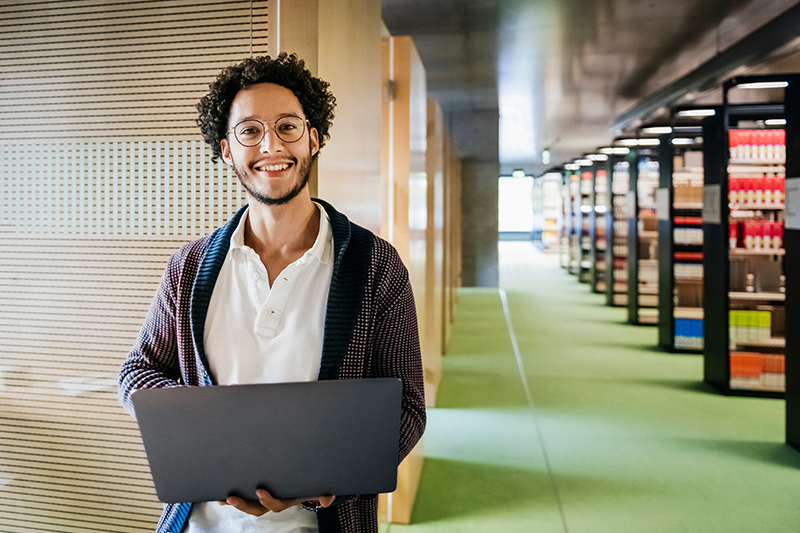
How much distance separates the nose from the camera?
1422 mm

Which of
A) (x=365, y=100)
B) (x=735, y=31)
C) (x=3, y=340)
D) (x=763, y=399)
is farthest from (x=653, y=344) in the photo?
(x=3, y=340)

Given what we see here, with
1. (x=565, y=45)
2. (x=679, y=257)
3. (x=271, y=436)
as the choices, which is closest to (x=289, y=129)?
(x=271, y=436)

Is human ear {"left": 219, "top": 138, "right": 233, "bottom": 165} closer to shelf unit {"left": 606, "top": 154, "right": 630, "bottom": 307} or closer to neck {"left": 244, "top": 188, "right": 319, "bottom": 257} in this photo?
neck {"left": 244, "top": 188, "right": 319, "bottom": 257}

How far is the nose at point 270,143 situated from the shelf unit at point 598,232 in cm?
Answer: 1188

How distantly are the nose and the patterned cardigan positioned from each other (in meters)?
0.22

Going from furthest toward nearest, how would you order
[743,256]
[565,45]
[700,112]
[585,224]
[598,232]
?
[585,224] → [598,232] → [565,45] → [743,256] → [700,112]

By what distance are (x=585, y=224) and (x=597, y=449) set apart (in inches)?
480

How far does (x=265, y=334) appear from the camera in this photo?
1384 millimetres

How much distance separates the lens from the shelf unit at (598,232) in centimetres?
1338

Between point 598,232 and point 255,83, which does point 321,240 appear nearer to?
point 255,83

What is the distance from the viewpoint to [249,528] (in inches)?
54.1

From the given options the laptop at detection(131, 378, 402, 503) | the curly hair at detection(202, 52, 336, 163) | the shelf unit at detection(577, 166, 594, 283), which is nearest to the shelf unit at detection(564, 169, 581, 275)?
the shelf unit at detection(577, 166, 594, 283)

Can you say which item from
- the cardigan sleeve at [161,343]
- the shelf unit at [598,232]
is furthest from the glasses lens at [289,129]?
the shelf unit at [598,232]

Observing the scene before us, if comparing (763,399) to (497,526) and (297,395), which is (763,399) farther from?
(297,395)
